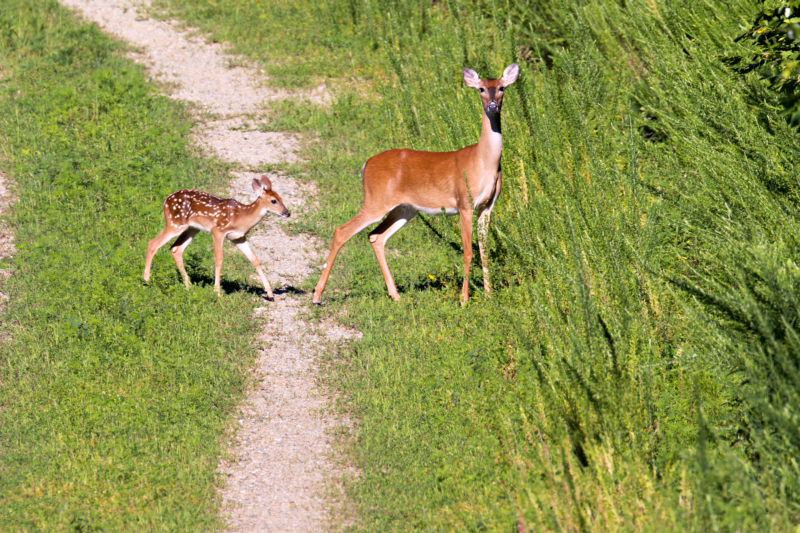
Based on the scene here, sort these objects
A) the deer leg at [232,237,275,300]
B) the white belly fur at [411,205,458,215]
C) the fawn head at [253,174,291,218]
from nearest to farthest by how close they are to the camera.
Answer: the white belly fur at [411,205,458,215] < the deer leg at [232,237,275,300] < the fawn head at [253,174,291,218]

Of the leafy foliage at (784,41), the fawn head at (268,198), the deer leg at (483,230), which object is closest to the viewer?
the leafy foliage at (784,41)

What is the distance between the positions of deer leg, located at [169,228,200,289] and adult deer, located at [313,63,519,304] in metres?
1.44

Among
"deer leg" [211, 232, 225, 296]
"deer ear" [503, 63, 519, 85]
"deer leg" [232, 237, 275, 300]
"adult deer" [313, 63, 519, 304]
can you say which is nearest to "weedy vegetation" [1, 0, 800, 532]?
"deer leg" [211, 232, 225, 296]

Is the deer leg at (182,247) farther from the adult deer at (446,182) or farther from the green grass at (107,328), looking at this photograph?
the adult deer at (446,182)

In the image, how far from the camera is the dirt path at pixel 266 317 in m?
6.14

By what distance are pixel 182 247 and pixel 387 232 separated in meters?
2.29

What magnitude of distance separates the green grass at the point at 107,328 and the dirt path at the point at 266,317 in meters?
0.25

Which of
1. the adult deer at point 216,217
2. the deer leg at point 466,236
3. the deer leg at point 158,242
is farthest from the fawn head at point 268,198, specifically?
the deer leg at point 466,236

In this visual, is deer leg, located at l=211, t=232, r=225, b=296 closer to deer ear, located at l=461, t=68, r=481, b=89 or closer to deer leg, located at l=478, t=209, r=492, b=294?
deer leg, located at l=478, t=209, r=492, b=294

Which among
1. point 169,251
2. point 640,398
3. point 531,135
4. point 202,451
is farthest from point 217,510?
point 531,135

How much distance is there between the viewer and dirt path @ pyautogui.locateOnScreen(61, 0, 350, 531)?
20.1 feet

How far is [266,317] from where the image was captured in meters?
8.88

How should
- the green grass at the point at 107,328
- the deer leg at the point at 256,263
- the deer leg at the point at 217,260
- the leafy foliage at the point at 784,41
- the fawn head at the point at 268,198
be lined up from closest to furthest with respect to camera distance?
the green grass at the point at 107,328
the leafy foliage at the point at 784,41
the deer leg at the point at 217,260
the deer leg at the point at 256,263
the fawn head at the point at 268,198

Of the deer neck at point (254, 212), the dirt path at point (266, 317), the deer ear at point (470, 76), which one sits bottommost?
the dirt path at point (266, 317)
